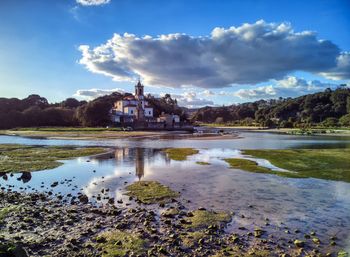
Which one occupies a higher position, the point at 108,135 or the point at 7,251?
the point at 108,135

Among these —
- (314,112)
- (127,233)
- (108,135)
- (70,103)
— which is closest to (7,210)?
(127,233)

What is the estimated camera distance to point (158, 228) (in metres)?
13.0

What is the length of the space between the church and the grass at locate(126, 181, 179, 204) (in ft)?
353

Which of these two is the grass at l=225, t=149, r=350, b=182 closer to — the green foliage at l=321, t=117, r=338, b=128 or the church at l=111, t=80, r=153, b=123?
the church at l=111, t=80, r=153, b=123

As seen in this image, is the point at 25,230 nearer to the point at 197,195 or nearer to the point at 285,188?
the point at 197,195

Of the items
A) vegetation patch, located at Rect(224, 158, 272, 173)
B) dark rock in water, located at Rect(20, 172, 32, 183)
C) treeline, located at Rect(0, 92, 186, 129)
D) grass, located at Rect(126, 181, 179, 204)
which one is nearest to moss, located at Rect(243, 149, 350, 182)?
vegetation patch, located at Rect(224, 158, 272, 173)

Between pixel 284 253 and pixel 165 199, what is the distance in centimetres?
854

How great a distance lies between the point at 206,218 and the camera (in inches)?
565

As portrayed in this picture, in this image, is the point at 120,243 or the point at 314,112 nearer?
the point at 120,243

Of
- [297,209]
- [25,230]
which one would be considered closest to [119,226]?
[25,230]

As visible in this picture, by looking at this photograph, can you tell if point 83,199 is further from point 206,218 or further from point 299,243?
point 299,243

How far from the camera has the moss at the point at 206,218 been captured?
13.6 meters

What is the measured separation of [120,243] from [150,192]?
8333mm

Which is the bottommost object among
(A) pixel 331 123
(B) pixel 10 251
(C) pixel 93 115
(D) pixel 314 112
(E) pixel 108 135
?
(B) pixel 10 251
